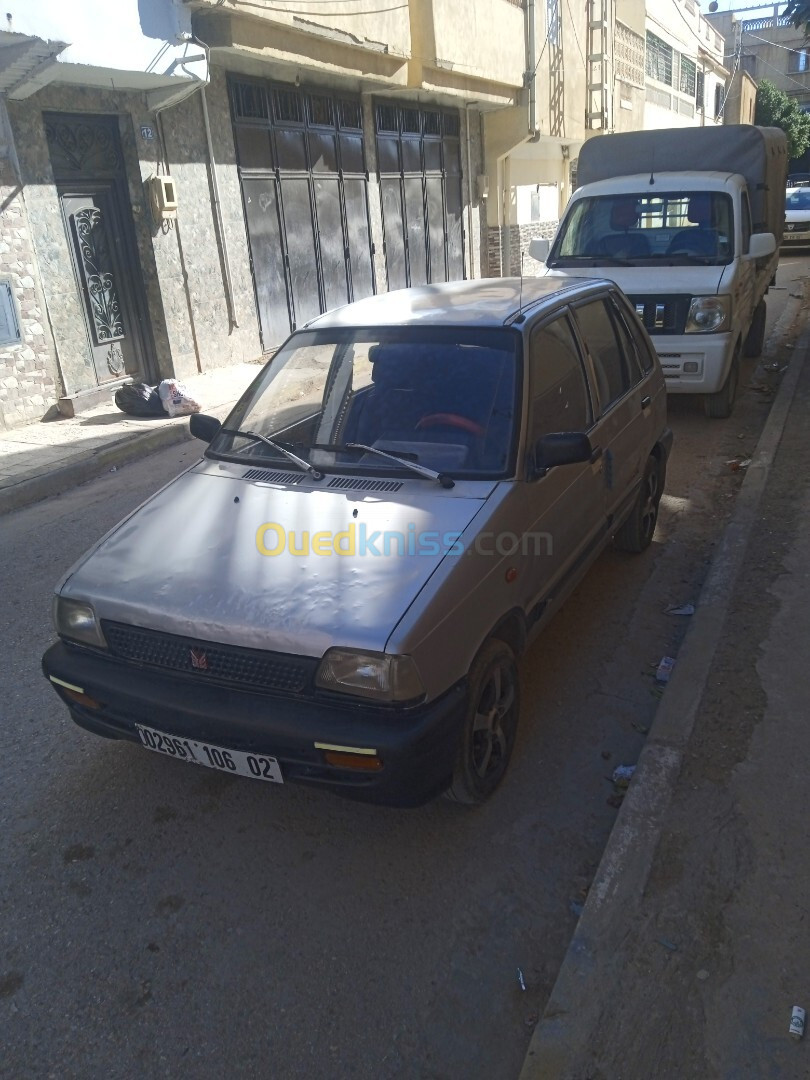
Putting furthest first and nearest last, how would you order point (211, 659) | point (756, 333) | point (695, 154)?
point (756, 333), point (695, 154), point (211, 659)

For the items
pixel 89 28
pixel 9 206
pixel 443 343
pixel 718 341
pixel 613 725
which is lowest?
pixel 613 725

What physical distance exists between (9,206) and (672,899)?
8905 mm

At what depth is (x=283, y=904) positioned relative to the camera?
2.88m

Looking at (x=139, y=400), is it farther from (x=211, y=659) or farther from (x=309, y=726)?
(x=309, y=726)

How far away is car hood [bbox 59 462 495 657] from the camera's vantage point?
2.78m

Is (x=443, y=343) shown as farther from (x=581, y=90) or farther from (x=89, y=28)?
(x=581, y=90)

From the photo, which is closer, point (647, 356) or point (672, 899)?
point (672, 899)

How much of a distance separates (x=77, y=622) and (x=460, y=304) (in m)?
2.29

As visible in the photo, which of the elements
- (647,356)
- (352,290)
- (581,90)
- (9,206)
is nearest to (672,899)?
(647,356)

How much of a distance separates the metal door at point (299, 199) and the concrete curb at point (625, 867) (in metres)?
9.53

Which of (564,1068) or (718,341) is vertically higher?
(718,341)

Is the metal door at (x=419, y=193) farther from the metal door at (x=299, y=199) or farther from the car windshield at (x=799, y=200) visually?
the car windshield at (x=799, y=200)

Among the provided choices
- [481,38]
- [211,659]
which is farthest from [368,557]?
[481,38]

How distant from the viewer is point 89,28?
27.4 feet
